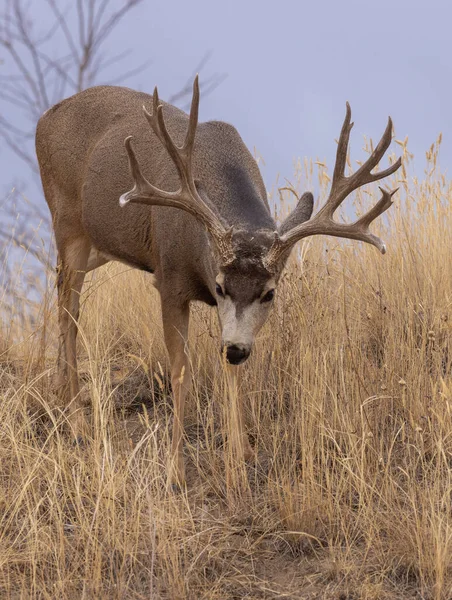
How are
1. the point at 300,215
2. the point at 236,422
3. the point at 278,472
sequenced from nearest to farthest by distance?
the point at 236,422, the point at 300,215, the point at 278,472

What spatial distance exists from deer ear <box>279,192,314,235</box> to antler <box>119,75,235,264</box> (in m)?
0.37

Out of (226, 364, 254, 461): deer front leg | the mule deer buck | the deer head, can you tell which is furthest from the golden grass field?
the deer head

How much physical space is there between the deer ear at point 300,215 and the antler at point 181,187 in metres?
0.37

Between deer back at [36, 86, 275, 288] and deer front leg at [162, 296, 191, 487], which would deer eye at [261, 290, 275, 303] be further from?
deer front leg at [162, 296, 191, 487]

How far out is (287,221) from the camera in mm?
5465

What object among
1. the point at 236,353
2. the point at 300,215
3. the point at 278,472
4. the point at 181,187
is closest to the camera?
the point at 236,353

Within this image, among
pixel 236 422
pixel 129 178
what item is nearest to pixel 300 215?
pixel 236 422

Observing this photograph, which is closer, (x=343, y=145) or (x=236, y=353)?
(x=236, y=353)

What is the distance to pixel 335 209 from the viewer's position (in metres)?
5.40

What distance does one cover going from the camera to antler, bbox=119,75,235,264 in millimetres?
5242

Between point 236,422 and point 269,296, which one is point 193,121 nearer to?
point 269,296

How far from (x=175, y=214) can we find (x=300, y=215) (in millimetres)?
791

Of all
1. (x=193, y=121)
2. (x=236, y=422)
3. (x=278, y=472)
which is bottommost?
(x=278, y=472)

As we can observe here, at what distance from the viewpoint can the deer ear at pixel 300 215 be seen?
5426 mm
